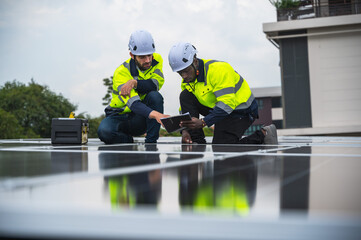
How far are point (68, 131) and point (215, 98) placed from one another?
189 centimetres

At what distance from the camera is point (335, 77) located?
18.5m

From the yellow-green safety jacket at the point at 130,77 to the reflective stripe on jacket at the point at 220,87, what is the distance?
49cm

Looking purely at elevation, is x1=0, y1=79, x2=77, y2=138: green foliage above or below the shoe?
above

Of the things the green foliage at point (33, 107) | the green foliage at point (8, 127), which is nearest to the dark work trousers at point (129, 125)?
the green foliage at point (8, 127)

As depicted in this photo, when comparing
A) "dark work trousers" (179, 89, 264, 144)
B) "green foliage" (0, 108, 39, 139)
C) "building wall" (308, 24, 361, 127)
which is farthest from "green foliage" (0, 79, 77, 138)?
"dark work trousers" (179, 89, 264, 144)

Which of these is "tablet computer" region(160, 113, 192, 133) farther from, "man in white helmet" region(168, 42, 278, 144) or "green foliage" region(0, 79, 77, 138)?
"green foliage" region(0, 79, 77, 138)

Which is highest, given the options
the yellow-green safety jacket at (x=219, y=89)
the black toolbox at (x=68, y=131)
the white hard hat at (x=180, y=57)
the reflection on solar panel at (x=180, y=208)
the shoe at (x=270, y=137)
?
the white hard hat at (x=180, y=57)

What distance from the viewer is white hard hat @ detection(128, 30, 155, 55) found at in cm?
499

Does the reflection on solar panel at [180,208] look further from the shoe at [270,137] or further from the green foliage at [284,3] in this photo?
the green foliage at [284,3]

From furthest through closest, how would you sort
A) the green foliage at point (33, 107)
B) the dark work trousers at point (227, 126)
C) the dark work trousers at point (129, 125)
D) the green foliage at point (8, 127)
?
the green foliage at point (33, 107), the green foliage at point (8, 127), the dark work trousers at point (129, 125), the dark work trousers at point (227, 126)

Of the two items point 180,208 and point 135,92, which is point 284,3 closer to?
point 135,92

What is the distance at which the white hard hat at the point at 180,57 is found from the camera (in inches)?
175

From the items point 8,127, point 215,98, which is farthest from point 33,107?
point 215,98

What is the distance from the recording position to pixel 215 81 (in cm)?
443
